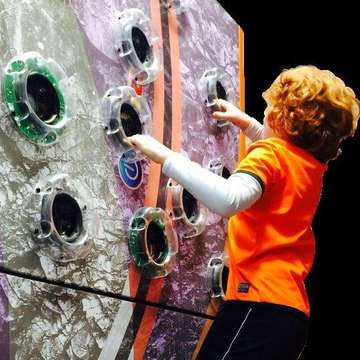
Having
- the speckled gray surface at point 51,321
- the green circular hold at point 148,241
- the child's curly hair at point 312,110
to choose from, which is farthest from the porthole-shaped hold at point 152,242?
the child's curly hair at point 312,110

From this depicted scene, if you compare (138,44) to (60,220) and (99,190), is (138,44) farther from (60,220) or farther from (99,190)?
(60,220)

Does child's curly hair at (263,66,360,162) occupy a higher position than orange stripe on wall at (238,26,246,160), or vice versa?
orange stripe on wall at (238,26,246,160)

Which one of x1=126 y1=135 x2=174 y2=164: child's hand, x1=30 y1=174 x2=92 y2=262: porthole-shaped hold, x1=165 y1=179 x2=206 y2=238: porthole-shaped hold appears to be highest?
x1=165 y1=179 x2=206 y2=238: porthole-shaped hold

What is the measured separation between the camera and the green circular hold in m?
1.25

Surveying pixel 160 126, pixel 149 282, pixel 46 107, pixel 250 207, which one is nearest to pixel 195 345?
pixel 149 282

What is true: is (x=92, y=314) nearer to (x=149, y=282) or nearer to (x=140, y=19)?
(x=149, y=282)

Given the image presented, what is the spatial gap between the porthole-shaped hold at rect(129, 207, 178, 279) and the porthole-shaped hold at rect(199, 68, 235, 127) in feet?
1.50

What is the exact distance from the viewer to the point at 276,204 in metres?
1.25

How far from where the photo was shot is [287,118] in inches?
50.4

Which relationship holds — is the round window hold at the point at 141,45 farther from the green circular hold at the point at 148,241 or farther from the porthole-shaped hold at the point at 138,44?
the green circular hold at the point at 148,241

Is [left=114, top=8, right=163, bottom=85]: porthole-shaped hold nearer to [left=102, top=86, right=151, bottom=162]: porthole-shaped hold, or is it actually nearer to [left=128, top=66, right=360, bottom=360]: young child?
[left=102, top=86, right=151, bottom=162]: porthole-shaped hold

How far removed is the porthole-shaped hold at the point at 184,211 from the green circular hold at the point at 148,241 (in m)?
0.09

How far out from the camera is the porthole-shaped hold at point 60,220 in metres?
1.00

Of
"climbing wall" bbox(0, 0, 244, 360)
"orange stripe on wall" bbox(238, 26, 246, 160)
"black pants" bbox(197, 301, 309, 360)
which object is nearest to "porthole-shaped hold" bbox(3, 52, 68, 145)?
"climbing wall" bbox(0, 0, 244, 360)
